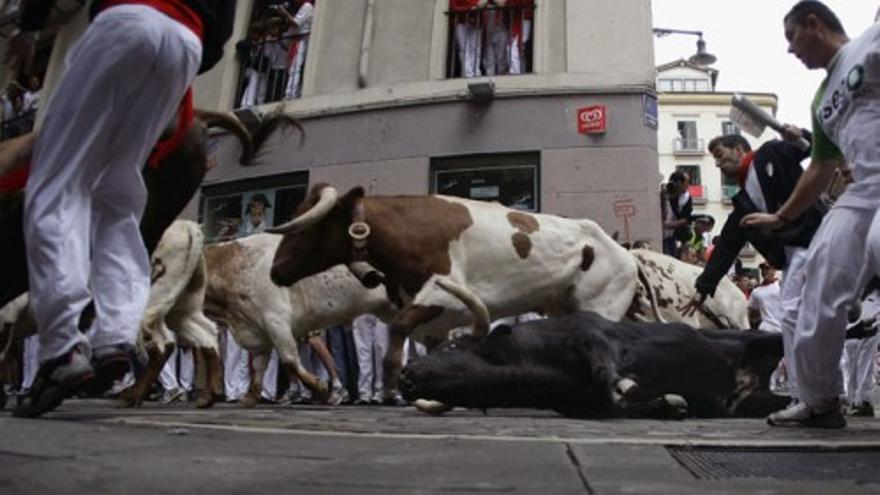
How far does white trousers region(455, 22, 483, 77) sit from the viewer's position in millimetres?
14961

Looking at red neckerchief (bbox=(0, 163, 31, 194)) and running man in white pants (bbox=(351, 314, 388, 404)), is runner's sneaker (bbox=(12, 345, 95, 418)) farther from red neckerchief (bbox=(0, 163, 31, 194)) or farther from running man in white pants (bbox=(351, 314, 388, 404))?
running man in white pants (bbox=(351, 314, 388, 404))

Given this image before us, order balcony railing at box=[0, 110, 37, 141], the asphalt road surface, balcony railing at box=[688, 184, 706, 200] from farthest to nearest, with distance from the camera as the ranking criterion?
balcony railing at box=[688, 184, 706, 200] → balcony railing at box=[0, 110, 37, 141] → the asphalt road surface

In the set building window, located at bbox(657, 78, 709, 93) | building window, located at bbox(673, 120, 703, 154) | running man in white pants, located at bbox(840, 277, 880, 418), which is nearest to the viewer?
running man in white pants, located at bbox(840, 277, 880, 418)

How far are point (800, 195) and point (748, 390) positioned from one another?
1576 millimetres

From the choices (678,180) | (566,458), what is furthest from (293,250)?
(678,180)

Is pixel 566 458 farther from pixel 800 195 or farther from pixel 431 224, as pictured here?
pixel 431 224

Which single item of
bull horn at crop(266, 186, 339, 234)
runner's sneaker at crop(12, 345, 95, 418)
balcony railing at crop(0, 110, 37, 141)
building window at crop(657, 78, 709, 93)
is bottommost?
runner's sneaker at crop(12, 345, 95, 418)

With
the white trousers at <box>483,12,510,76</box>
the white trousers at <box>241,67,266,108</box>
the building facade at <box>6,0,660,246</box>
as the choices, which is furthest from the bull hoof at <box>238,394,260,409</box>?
the white trousers at <box>241,67,266,108</box>

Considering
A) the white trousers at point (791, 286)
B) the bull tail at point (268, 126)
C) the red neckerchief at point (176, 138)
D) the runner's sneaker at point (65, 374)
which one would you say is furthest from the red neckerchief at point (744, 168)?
the runner's sneaker at point (65, 374)

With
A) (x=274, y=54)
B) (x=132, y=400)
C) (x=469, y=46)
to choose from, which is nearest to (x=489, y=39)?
(x=469, y=46)

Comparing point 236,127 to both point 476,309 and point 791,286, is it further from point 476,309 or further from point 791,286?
point 791,286

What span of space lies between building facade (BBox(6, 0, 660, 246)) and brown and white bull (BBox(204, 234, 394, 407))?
493cm

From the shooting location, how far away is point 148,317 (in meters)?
7.18

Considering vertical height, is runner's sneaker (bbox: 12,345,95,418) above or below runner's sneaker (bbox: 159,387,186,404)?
below
